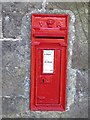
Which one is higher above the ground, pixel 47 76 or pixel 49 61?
pixel 49 61

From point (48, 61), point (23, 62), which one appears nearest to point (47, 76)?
point (48, 61)

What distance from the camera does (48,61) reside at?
446 centimetres

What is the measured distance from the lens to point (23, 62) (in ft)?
14.9

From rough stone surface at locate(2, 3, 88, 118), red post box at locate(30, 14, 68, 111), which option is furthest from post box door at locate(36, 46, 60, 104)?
rough stone surface at locate(2, 3, 88, 118)

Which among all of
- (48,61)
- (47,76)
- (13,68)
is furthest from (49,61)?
(13,68)

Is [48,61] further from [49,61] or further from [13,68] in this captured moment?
[13,68]

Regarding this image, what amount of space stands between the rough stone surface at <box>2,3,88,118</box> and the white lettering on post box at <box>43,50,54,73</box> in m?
0.21

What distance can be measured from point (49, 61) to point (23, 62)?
317 mm

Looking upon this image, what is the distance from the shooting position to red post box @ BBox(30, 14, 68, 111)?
4.40 metres

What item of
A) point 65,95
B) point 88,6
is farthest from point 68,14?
point 65,95

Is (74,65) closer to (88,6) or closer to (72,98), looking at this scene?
(72,98)

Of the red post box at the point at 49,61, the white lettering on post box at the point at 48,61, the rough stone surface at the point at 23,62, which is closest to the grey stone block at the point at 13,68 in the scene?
the rough stone surface at the point at 23,62

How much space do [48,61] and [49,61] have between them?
1 centimetres

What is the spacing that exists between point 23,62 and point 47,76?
1.09 feet
